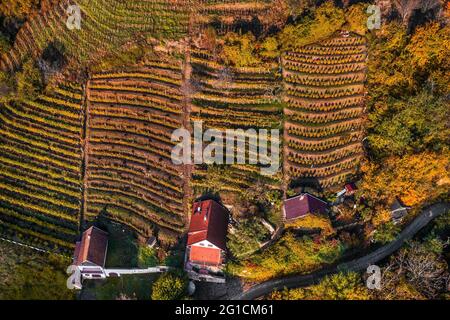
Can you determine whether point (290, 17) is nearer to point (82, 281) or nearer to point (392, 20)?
point (392, 20)

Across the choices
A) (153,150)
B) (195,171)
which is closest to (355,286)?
(195,171)

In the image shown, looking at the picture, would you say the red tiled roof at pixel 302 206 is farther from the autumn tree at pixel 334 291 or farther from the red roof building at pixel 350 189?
the autumn tree at pixel 334 291

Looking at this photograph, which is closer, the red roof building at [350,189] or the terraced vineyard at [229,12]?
the red roof building at [350,189]

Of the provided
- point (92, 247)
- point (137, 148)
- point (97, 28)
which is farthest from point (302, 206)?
point (97, 28)

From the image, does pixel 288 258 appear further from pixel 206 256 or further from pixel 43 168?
pixel 43 168
